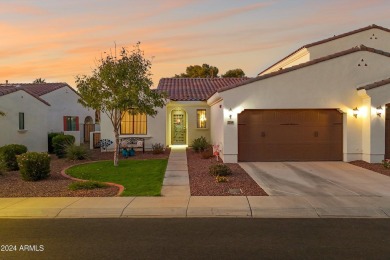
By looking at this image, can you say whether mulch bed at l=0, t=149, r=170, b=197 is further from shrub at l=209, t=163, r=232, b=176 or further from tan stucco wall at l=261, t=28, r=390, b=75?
tan stucco wall at l=261, t=28, r=390, b=75

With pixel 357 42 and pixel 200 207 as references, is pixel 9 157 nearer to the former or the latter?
pixel 200 207

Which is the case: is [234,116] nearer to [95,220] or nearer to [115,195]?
[115,195]

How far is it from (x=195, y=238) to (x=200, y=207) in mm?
2147

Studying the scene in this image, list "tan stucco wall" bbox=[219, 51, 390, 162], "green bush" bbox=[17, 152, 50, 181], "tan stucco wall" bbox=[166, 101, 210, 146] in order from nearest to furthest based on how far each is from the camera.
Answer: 1. "green bush" bbox=[17, 152, 50, 181]
2. "tan stucco wall" bbox=[219, 51, 390, 162]
3. "tan stucco wall" bbox=[166, 101, 210, 146]

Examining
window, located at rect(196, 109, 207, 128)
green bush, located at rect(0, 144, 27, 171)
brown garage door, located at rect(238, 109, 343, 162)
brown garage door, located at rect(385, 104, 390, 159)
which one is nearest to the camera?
green bush, located at rect(0, 144, 27, 171)

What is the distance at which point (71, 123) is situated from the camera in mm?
30156

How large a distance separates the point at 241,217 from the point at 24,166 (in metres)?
8.19

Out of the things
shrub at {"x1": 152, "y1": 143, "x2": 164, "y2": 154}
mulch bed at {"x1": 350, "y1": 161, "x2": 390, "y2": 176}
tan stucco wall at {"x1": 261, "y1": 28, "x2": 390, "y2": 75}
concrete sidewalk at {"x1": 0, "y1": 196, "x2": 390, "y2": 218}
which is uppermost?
tan stucco wall at {"x1": 261, "y1": 28, "x2": 390, "y2": 75}

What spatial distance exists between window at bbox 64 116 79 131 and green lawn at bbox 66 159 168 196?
1373 centimetres

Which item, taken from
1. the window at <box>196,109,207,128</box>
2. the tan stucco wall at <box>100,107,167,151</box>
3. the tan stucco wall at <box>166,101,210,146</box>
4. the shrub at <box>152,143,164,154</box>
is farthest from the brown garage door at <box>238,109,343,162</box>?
the window at <box>196,109,207,128</box>

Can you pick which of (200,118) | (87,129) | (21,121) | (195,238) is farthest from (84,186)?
(87,129)

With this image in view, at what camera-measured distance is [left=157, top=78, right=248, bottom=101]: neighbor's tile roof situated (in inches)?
933

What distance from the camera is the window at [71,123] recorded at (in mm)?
29562

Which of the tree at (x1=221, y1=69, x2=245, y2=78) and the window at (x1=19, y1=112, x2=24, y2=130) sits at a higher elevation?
the tree at (x1=221, y1=69, x2=245, y2=78)
